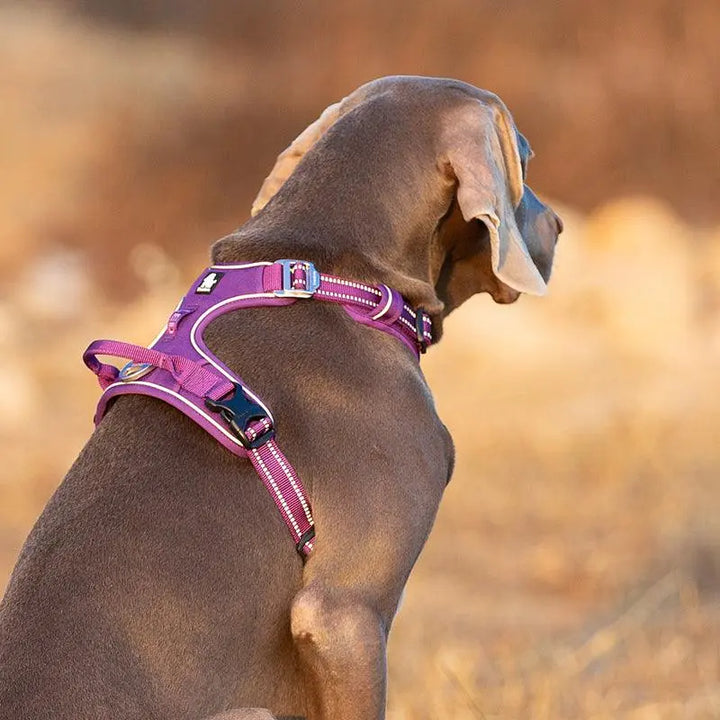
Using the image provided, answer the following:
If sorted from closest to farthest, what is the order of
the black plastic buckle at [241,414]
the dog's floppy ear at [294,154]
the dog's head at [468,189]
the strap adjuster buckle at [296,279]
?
the black plastic buckle at [241,414]
the strap adjuster buckle at [296,279]
the dog's head at [468,189]
the dog's floppy ear at [294,154]

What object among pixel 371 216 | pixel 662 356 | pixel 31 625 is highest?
pixel 371 216

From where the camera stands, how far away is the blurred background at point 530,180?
8625mm

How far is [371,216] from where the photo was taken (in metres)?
2.90

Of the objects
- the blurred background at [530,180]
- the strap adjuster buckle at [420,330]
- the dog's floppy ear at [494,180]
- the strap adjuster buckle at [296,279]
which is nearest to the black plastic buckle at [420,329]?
the strap adjuster buckle at [420,330]

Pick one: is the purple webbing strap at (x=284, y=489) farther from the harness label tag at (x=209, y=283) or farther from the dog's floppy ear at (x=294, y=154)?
the dog's floppy ear at (x=294, y=154)

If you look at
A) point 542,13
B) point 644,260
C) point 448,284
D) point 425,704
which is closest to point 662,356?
point 644,260

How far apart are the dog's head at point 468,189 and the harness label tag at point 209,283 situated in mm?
423

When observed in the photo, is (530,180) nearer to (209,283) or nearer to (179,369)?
(209,283)

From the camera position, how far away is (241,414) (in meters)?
2.51

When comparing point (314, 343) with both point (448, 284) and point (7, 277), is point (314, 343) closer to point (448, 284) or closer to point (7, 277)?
point (448, 284)

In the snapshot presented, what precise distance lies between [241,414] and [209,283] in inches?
13.8

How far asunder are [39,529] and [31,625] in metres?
0.21

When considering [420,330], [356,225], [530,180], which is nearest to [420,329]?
[420,330]

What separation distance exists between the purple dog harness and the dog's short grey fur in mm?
28
